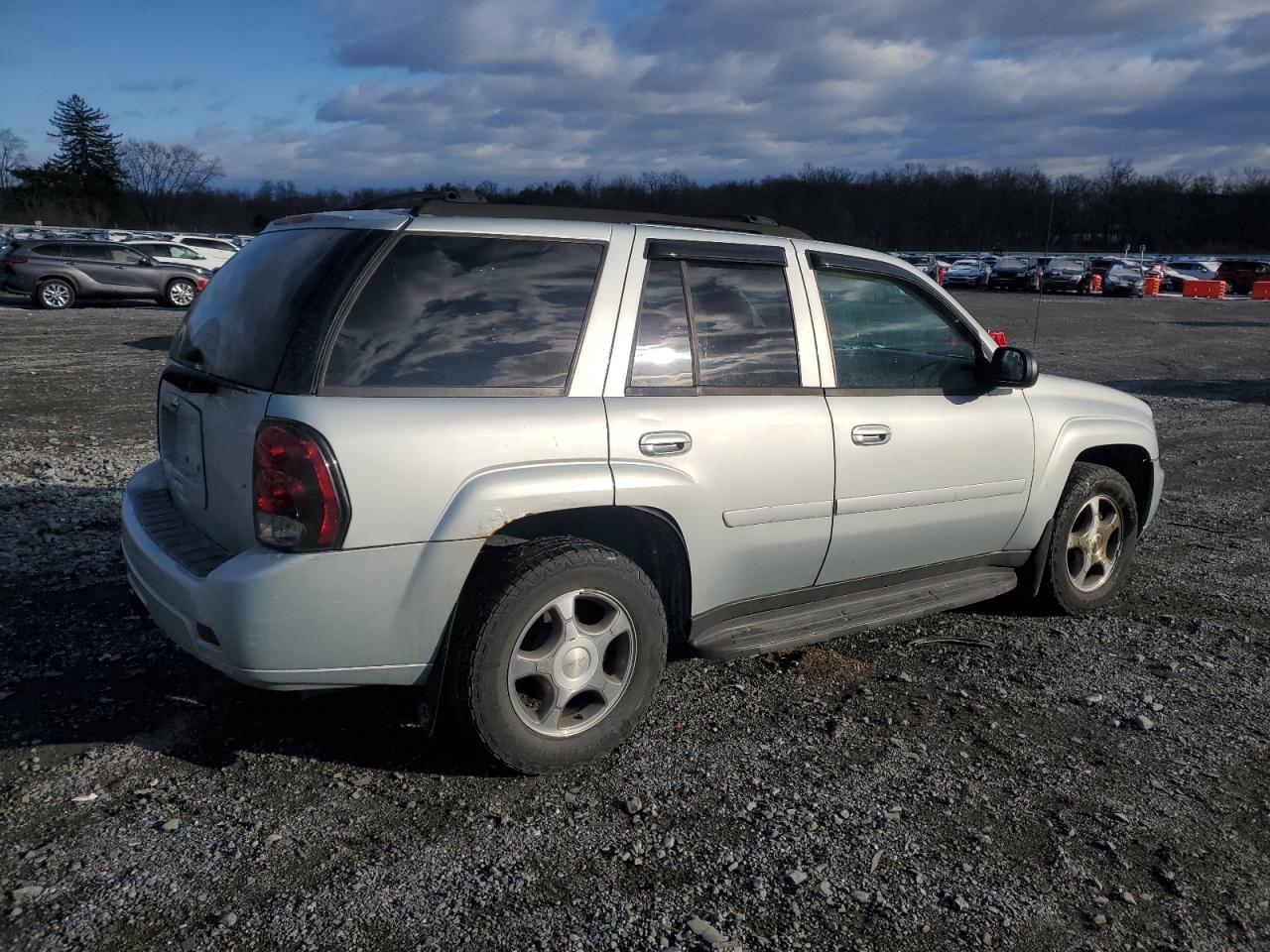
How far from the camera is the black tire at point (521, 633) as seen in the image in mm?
3232

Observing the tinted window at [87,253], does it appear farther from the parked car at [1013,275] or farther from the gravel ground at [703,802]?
the parked car at [1013,275]

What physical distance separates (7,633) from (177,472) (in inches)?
61.4

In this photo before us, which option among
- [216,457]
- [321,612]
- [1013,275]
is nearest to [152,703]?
[216,457]

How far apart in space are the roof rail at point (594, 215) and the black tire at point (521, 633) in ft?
3.78

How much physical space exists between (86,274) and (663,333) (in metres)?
24.3

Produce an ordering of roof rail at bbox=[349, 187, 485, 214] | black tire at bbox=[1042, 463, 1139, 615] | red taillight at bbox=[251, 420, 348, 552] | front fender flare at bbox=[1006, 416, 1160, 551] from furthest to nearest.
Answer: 1. black tire at bbox=[1042, 463, 1139, 615]
2. front fender flare at bbox=[1006, 416, 1160, 551]
3. roof rail at bbox=[349, 187, 485, 214]
4. red taillight at bbox=[251, 420, 348, 552]

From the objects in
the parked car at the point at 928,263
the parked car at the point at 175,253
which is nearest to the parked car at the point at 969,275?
the parked car at the point at 928,263

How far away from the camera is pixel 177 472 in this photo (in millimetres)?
3723

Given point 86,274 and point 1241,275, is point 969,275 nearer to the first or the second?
point 1241,275

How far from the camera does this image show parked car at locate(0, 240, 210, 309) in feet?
77.0

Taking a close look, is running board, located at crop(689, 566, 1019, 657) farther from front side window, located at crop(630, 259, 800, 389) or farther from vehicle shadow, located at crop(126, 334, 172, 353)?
vehicle shadow, located at crop(126, 334, 172, 353)

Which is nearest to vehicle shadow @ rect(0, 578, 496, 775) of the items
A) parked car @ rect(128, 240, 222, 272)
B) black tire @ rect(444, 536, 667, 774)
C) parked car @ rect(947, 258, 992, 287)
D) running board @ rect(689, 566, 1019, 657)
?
black tire @ rect(444, 536, 667, 774)

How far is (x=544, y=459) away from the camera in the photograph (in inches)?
131

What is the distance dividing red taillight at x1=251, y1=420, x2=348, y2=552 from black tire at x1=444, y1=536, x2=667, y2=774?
0.51 m
